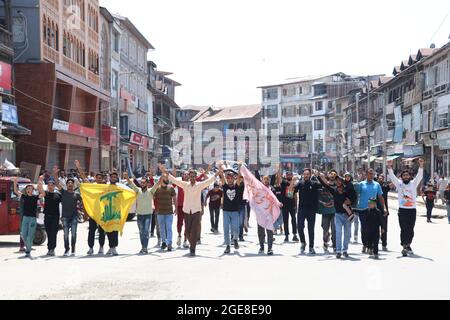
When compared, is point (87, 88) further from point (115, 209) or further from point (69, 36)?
point (115, 209)

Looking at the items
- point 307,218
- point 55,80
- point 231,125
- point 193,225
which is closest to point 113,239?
point 193,225

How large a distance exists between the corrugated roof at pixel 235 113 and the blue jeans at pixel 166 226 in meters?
101

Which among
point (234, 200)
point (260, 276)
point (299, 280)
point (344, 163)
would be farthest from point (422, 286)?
point (344, 163)

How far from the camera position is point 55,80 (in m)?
37.6

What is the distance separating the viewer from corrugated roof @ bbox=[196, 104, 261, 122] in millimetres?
117125

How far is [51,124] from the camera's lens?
3809 cm

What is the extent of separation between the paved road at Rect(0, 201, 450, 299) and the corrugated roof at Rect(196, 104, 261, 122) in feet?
332

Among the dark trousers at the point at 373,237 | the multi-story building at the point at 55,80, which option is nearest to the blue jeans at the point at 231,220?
the dark trousers at the point at 373,237

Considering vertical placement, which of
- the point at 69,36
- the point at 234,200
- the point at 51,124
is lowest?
the point at 234,200

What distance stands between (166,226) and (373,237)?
454cm

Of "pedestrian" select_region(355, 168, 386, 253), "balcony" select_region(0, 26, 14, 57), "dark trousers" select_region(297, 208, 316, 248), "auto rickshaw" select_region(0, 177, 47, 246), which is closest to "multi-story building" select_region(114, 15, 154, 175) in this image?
"balcony" select_region(0, 26, 14, 57)

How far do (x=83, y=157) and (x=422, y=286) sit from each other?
4106 centimetres

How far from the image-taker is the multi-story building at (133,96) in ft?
204

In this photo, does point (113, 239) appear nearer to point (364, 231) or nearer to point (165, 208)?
point (165, 208)
